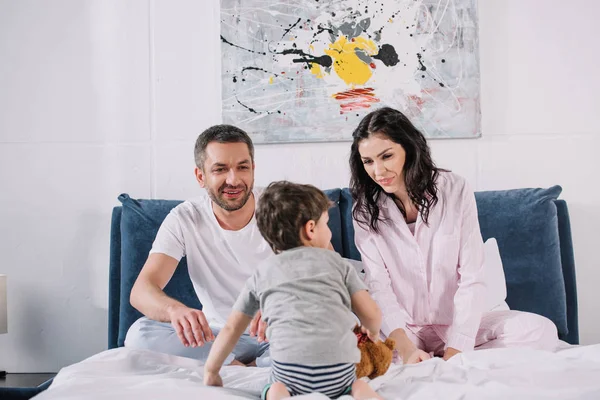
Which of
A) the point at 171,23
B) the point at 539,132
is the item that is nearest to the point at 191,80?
the point at 171,23

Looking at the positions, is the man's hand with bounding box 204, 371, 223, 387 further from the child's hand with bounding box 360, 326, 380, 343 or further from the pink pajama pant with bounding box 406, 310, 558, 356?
the pink pajama pant with bounding box 406, 310, 558, 356

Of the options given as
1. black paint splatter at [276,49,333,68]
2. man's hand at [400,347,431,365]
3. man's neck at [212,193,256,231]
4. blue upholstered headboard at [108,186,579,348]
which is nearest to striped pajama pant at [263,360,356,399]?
man's hand at [400,347,431,365]

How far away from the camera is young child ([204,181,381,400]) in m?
1.39

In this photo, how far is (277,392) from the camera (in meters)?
1.40

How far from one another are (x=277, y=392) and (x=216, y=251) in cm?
94

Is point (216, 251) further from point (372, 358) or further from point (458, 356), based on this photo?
point (458, 356)

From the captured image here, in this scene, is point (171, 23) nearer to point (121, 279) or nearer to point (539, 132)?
point (121, 279)

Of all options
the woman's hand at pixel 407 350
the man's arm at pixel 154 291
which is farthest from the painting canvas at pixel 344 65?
the woman's hand at pixel 407 350

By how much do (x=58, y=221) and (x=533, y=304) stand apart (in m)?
2.28

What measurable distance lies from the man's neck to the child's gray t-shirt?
2.60 feet

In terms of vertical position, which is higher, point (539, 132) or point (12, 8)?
point (12, 8)

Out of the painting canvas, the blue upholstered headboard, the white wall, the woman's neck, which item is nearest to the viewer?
the woman's neck

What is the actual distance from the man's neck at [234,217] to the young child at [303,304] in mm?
759

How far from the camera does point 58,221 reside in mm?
2984
